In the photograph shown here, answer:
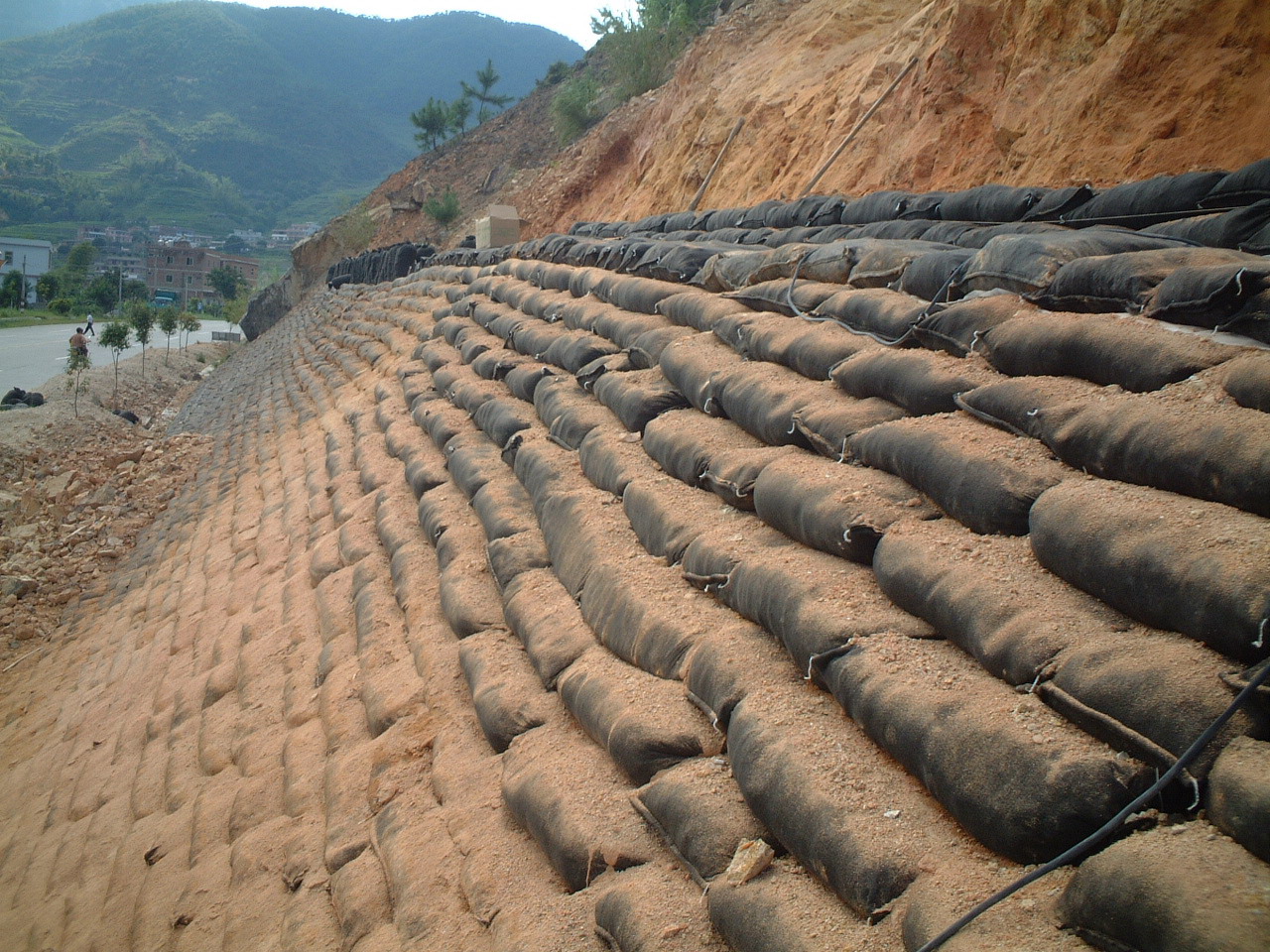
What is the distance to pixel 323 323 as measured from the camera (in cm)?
1234

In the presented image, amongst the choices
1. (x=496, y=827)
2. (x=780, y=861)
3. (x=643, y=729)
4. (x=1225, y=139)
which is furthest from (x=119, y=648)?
(x=1225, y=139)

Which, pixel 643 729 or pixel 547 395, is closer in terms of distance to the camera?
pixel 643 729

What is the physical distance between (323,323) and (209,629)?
8830mm

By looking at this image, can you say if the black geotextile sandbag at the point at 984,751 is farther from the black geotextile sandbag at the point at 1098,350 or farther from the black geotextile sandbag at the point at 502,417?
the black geotextile sandbag at the point at 502,417

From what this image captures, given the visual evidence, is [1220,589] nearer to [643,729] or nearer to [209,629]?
[643,729]

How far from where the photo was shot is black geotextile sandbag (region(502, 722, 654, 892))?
181 centimetres

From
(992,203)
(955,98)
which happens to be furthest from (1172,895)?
(955,98)

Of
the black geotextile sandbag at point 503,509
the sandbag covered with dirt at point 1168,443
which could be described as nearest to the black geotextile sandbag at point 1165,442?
the sandbag covered with dirt at point 1168,443

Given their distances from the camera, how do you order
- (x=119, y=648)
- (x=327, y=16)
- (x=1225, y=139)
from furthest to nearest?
1. (x=327, y=16)
2. (x=1225, y=139)
3. (x=119, y=648)

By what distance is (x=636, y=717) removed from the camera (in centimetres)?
197

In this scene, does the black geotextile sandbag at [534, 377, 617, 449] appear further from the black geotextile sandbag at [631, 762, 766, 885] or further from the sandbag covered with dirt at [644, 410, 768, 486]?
the black geotextile sandbag at [631, 762, 766, 885]

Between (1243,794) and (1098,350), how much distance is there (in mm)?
1212

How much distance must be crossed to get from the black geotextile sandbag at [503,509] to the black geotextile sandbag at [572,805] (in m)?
1.10

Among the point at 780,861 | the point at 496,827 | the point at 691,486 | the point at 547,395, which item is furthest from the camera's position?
the point at 547,395
